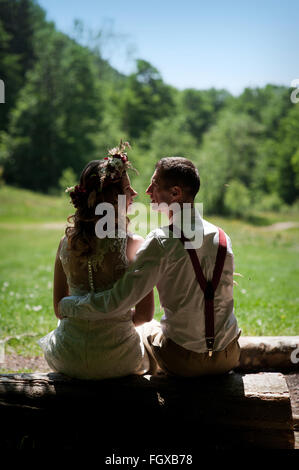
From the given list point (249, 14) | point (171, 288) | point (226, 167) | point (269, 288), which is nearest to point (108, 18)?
point (226, 167)

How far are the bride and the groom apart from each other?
110 mm

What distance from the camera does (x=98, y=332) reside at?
2068 millimetres

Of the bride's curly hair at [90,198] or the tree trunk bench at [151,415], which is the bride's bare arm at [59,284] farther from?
the tree trunk bench at [151,415]

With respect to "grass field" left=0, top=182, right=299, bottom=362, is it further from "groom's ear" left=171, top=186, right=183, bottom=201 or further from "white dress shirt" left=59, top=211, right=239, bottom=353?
"groom's ear" left=171, top=186, right=183, bottom=201

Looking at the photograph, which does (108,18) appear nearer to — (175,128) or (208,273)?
(175,128)

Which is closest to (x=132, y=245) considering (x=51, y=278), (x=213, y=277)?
(x=213, y=277)

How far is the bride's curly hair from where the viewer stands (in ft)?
6.54

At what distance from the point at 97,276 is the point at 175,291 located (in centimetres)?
39

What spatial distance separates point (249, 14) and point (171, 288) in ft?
22.0

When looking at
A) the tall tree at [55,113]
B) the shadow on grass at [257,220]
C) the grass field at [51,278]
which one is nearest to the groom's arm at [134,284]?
the grass field at [51,278]

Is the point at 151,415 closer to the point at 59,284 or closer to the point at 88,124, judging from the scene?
the point at 59,284

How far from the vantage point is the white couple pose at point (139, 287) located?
1.92 meters

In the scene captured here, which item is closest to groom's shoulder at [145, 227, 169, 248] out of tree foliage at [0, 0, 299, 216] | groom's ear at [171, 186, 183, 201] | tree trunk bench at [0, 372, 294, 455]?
groom's ear at [171, 186, 183, 201]

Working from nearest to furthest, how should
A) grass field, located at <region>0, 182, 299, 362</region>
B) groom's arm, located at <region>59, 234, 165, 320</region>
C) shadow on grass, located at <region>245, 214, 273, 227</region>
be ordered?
1. groom's arm, located at <region>59, 234, 165, 320</region>
2. grass field, located at <region>0, 182, 299, 362</region>
3. shadow on grass, located at <region>245, 214, 273, 227</region>
